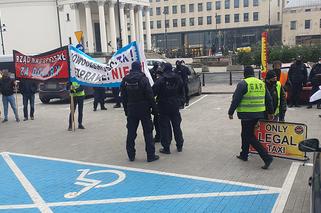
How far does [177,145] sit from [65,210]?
3458 millimetres

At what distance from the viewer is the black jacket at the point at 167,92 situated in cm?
802

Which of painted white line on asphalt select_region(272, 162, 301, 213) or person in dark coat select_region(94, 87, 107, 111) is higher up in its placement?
person in dark coat select_region(94, 87, 107, 111)

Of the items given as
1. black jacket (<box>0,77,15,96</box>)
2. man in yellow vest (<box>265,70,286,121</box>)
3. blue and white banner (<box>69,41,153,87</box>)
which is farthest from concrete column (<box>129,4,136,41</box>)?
man in yellow vest (<box>265,70,286,121</box>)

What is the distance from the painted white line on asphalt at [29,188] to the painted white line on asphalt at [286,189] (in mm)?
3264

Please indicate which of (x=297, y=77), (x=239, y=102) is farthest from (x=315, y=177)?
(x=297, y=77)

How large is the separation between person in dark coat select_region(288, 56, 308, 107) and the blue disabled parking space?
26.7 ft

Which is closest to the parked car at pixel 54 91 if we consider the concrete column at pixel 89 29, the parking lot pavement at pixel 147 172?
the parking lot pavement at pixel 147 172

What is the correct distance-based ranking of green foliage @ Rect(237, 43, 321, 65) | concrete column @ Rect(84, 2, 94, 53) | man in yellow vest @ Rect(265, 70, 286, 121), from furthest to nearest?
concrete column @ Rect(84, 2, 94, 53) < green foliage @ Rect(237, 43, 321, 65) < man in yellow vest @ Rect(265, 70, 286, 121)

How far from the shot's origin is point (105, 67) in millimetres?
9625

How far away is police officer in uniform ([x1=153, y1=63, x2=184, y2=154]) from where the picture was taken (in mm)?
8031

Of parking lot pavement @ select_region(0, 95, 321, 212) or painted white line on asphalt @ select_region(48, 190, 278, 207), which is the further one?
painted white line on asphalt @ select_region(48, 190, 278, 207)

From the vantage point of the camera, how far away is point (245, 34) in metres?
98.1

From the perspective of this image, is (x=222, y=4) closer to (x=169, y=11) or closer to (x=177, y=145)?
(x=169, y=11)

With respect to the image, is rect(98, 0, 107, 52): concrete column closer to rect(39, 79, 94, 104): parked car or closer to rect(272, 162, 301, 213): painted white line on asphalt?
rect(39, 79, 94, 104): parked car
